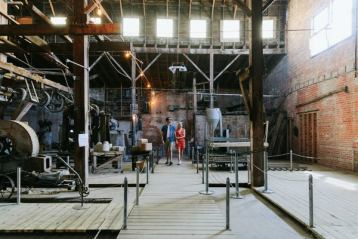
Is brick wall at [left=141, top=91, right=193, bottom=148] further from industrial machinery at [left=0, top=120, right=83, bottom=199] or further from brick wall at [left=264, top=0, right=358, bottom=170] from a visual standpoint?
industrial machinery at [left=0, top=120, right=83, bottom=199]

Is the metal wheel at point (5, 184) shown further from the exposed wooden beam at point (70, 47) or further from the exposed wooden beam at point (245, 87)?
the exposed wooden beam at point (245, 87)

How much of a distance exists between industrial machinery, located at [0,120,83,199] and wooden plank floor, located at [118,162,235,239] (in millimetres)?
1951

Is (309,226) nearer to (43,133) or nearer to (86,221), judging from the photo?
(86,221)

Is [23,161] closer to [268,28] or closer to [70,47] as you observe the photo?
[70,47]

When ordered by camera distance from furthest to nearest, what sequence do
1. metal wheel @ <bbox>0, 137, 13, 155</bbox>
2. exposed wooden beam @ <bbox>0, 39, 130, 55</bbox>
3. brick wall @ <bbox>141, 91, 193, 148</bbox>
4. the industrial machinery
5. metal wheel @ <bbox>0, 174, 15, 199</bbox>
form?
brick wall @ <bbox>141, 91, 193, 148</bbox>
exposed wooden beam @ <bbox>0, 39, 130, 55</bbox>
metal wheel @ <bbox>0, 137, 13, 155</bbox>
the industrial machinery
metal wheel @ <bbox>0, 174, 15, 199</bbox>

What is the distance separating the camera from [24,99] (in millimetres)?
10578

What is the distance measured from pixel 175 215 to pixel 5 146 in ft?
17.1

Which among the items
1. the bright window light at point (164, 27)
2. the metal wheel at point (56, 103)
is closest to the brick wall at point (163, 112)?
the bright window light at point (164, 27)

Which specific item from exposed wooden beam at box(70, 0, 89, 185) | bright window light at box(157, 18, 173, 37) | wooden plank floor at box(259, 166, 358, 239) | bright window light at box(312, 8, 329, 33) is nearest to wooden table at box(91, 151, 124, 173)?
exposed wooden beam at box(70, 0, 89, 185)

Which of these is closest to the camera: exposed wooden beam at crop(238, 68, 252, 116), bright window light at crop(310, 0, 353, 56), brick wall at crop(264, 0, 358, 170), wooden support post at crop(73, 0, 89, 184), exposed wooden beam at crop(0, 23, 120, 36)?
exposed wooden beam at crop(0, 23, 120, 36)

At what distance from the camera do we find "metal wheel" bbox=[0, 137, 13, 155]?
27.6ft

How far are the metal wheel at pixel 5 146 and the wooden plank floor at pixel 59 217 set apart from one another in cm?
206

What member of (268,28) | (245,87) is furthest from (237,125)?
(245,87)

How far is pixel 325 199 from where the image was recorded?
7.10 metres
